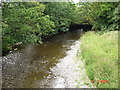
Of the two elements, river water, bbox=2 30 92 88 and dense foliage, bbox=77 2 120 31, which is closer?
river water, bbox=2 30 92 88

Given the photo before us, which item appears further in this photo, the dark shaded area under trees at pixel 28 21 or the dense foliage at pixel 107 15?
the dense foliage at pixel 107 15

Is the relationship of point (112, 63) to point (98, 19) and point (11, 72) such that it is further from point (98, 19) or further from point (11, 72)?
point (98, 19)

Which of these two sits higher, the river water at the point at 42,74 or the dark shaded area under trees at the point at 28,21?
the dark shaded area under trees at the point at 28,21

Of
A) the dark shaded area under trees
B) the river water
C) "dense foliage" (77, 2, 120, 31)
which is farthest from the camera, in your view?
"dense foliage" (77, 2, 120, 31)

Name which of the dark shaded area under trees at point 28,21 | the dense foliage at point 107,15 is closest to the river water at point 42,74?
the dark shaded area under trees at point 28,21

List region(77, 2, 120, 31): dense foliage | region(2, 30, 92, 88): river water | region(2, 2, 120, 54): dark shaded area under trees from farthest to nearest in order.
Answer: region(77, 2, 120, 31): dense foliage, region(2, 2, 120, 54): dark shaded area under trees, region(2, 30, 92, 88): river water

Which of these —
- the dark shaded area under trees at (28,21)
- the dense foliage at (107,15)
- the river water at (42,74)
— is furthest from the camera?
the dense foliage at (107,15)

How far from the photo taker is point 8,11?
24.2ft

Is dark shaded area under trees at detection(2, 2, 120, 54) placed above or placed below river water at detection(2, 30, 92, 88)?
above

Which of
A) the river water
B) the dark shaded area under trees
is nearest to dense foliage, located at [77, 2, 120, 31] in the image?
the dark shaded area under trees

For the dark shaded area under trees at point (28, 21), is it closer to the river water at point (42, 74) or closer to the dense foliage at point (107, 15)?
the dense foliage at point (107, 15)

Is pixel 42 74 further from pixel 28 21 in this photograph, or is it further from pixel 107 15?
pixel 107 15

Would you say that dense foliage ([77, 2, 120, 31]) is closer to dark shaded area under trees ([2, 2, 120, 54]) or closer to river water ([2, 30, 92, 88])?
dark shaded area under trees ([2, 2, 120, 54])

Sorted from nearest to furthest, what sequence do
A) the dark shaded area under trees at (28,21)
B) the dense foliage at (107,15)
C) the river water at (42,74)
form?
1. the river water at (42,74)
2. the dark shaded area under trees at (28,21)
3. the dense foliage at (107,15)
